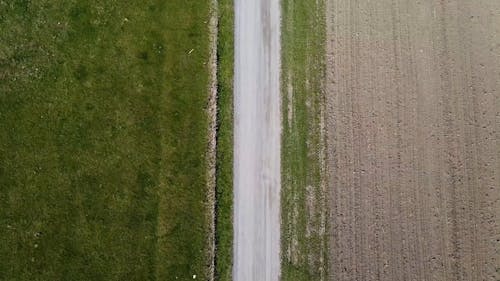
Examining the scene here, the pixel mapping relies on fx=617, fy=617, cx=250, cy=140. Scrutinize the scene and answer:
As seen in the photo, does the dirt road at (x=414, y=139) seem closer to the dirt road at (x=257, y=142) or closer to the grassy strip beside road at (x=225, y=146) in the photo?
the dirt road at (x=257, y=142)

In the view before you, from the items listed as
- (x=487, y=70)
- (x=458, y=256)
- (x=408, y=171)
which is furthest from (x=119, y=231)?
(x=487, y=70)

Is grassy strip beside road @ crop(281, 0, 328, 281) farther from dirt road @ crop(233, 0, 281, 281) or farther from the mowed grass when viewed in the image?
the mowed grass

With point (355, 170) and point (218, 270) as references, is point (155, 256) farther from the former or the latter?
point (355, 170)

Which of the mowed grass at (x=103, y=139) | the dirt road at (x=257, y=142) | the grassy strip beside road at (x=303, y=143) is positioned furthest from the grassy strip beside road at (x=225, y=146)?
the grassy strip beside road at (x=303, y=143)

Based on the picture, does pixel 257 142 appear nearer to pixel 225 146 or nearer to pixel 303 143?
pixel 225 146

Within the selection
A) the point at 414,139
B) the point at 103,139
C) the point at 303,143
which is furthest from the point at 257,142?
the point at 414,139

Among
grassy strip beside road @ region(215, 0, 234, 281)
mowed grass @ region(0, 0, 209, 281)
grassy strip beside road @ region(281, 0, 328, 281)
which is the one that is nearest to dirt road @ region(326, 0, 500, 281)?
grassy strip beside road @ region(281, 0, 328, 281)
